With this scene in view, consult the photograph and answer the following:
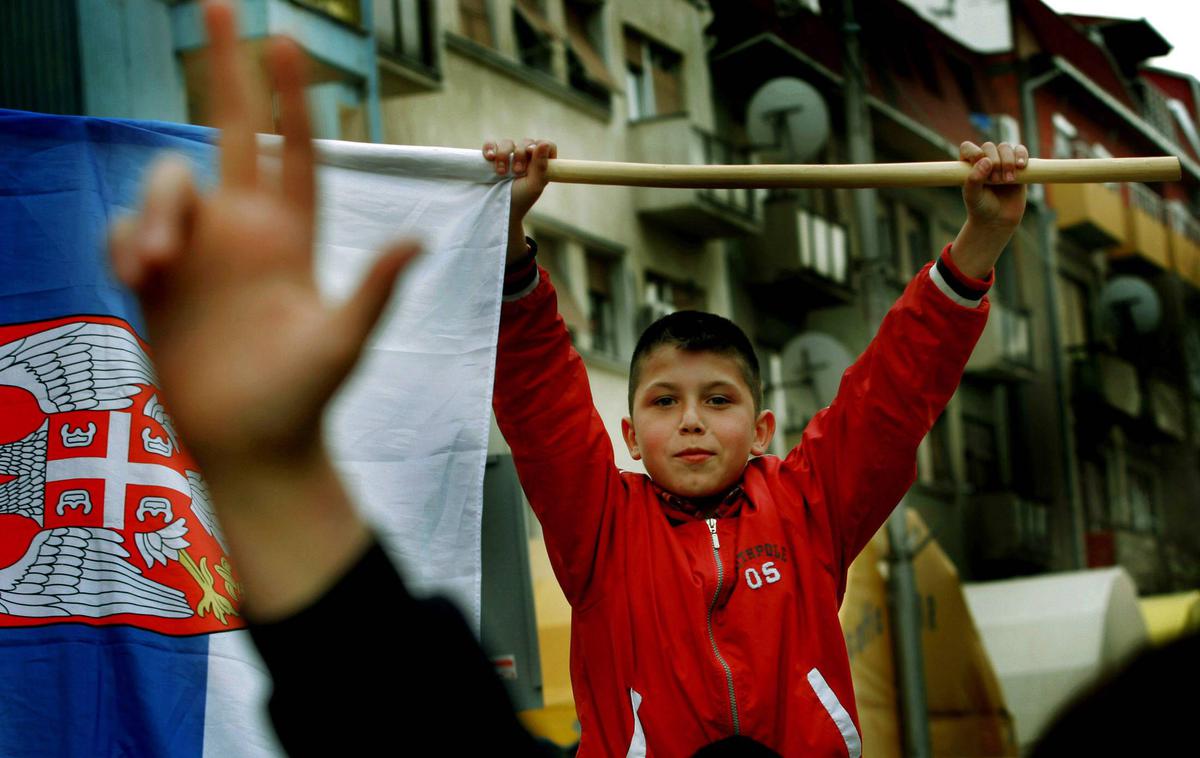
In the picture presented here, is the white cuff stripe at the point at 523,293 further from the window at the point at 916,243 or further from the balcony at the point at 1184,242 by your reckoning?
the balcony at the point at 1184,242

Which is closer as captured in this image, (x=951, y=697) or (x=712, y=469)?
(x=712, y=469)

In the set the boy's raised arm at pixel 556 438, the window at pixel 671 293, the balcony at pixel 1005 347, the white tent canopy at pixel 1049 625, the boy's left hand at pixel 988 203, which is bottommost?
the white tent canopy at pixel 1049 625

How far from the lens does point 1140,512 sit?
101ft

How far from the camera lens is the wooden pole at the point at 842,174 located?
3.22 metres

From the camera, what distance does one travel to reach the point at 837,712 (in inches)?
117

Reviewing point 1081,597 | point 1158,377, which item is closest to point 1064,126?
point 1158,377

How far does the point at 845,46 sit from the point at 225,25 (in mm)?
12655

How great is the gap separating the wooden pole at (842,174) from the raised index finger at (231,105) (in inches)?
81.1

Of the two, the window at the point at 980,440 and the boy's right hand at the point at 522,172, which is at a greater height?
the boy's right hand at the point at 522,172

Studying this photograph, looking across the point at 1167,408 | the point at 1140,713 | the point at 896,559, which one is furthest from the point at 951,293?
the point at 1167,408

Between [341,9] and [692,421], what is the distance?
402 inches

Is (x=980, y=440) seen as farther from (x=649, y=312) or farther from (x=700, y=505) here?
(x=700, y=505)

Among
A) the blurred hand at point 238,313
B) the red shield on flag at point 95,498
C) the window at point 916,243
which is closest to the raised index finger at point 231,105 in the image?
the blurred hand at point 238,313

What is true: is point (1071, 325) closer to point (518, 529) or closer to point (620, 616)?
point (518, 529)
